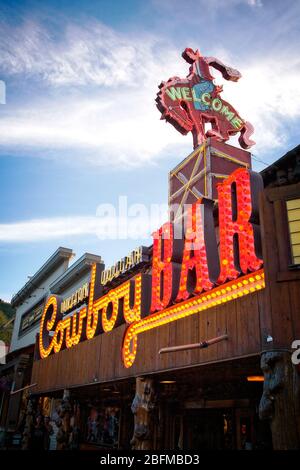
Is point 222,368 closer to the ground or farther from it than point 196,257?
closer to the ground

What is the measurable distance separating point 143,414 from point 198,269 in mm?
4269

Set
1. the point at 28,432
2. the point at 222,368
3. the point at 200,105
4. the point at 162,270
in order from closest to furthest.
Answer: the point at 222,368
the point at 162,270
the point at 28,432
the point at 200,105

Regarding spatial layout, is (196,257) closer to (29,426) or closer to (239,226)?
(239,226)

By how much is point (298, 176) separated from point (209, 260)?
3.93m

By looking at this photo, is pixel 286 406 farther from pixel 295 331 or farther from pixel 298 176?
pixel 298 176

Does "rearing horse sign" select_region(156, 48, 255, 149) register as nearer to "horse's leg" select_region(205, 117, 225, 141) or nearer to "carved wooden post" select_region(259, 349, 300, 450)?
"horse's leg" select_region(205, 117, 225, 141)

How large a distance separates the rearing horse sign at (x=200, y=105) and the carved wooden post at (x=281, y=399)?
49.4 ft

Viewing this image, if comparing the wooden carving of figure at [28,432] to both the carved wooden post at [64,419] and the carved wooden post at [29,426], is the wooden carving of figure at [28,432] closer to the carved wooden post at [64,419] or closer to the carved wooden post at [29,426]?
the carved wooden post at [29,426]

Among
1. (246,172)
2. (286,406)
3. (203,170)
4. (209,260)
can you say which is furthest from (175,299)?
(203,170)

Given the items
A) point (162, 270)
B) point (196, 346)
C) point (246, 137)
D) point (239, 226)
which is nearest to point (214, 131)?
point (246, 137)

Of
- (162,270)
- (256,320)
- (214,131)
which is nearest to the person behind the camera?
(256,320)

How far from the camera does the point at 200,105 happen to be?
21531 mm

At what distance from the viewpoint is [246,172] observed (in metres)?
9.36

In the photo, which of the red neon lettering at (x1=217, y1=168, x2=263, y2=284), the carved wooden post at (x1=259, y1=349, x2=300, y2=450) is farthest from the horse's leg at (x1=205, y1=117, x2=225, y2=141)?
the carved wooden post at (x1=259, y1=349, x2=300, y2=450)
